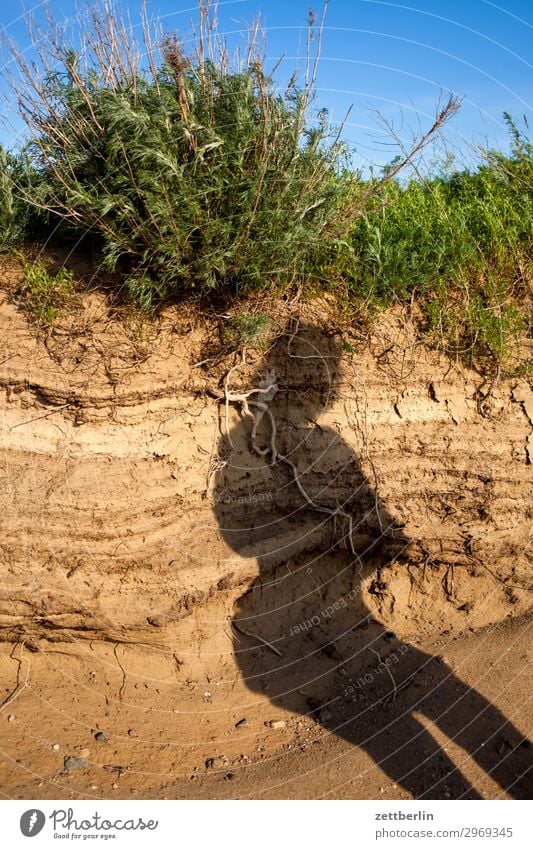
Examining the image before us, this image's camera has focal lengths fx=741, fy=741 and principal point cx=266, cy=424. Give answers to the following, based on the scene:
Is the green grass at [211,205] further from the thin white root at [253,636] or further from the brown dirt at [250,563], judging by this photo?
the thin white root at [253,636]

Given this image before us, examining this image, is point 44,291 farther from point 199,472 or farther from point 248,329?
point 199,472

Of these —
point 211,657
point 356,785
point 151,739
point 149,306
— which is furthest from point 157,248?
point 356,785

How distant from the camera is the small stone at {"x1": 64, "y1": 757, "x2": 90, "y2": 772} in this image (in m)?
4.20

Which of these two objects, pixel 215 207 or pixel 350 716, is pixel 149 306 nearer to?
pixel 215 207

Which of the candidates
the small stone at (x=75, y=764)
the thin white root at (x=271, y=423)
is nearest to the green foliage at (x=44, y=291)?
the thin white root at (x=271, y=423)

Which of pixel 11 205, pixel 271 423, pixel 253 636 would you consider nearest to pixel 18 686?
pixel 253 636

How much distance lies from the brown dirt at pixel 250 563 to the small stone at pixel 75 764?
45 mm

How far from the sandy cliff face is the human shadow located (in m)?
0.02

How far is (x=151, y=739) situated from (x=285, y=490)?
1791 mm

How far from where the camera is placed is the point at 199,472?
5.01m

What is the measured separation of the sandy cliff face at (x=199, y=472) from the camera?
15.6 ft

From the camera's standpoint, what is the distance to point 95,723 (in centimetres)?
457

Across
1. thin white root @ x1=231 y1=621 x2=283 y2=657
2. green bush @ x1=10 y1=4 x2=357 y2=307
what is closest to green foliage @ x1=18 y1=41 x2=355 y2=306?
green bush @ x1=10 y1=4 x2=357 y2=307
